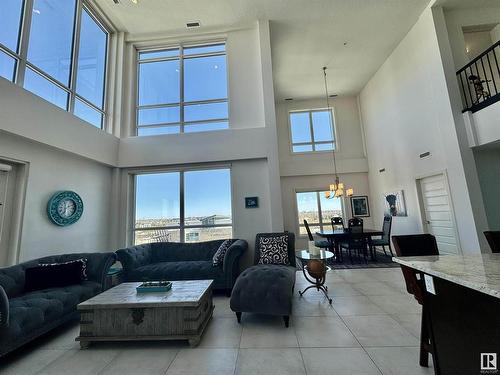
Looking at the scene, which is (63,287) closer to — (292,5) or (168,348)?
(168,348)

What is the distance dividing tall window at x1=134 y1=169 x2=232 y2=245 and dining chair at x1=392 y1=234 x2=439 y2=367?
3.51 meters

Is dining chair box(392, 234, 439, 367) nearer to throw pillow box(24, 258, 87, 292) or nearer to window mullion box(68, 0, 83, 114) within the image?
throw pillow box(24, 258, 87, 292)

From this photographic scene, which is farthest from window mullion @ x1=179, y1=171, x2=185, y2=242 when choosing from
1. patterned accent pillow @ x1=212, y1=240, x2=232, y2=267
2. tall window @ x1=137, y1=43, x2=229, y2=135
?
patterned accent pillow @ x1=212, y1=240, x2=232, y2=267

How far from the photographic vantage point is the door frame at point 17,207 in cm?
326

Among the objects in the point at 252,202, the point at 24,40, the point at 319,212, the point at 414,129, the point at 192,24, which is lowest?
the point at 319,212

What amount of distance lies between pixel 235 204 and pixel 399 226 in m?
4.76

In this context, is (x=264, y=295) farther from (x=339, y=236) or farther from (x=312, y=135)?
(x=312, y=135)

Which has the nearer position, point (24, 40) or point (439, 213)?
point (24, 40)

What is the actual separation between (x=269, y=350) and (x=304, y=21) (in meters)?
6.45

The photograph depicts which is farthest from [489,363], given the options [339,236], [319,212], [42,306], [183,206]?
[319,212]

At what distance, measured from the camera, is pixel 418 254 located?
2.13m

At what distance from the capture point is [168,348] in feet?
7.50

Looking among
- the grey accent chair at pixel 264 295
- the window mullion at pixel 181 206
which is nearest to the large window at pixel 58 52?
the window mullion at pixel 181 206

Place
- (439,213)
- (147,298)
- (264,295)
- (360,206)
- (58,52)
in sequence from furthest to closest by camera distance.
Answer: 1. (360,206)
2. (439,213)
3. (58,52)
4. (264,295)
5. (147,298)
